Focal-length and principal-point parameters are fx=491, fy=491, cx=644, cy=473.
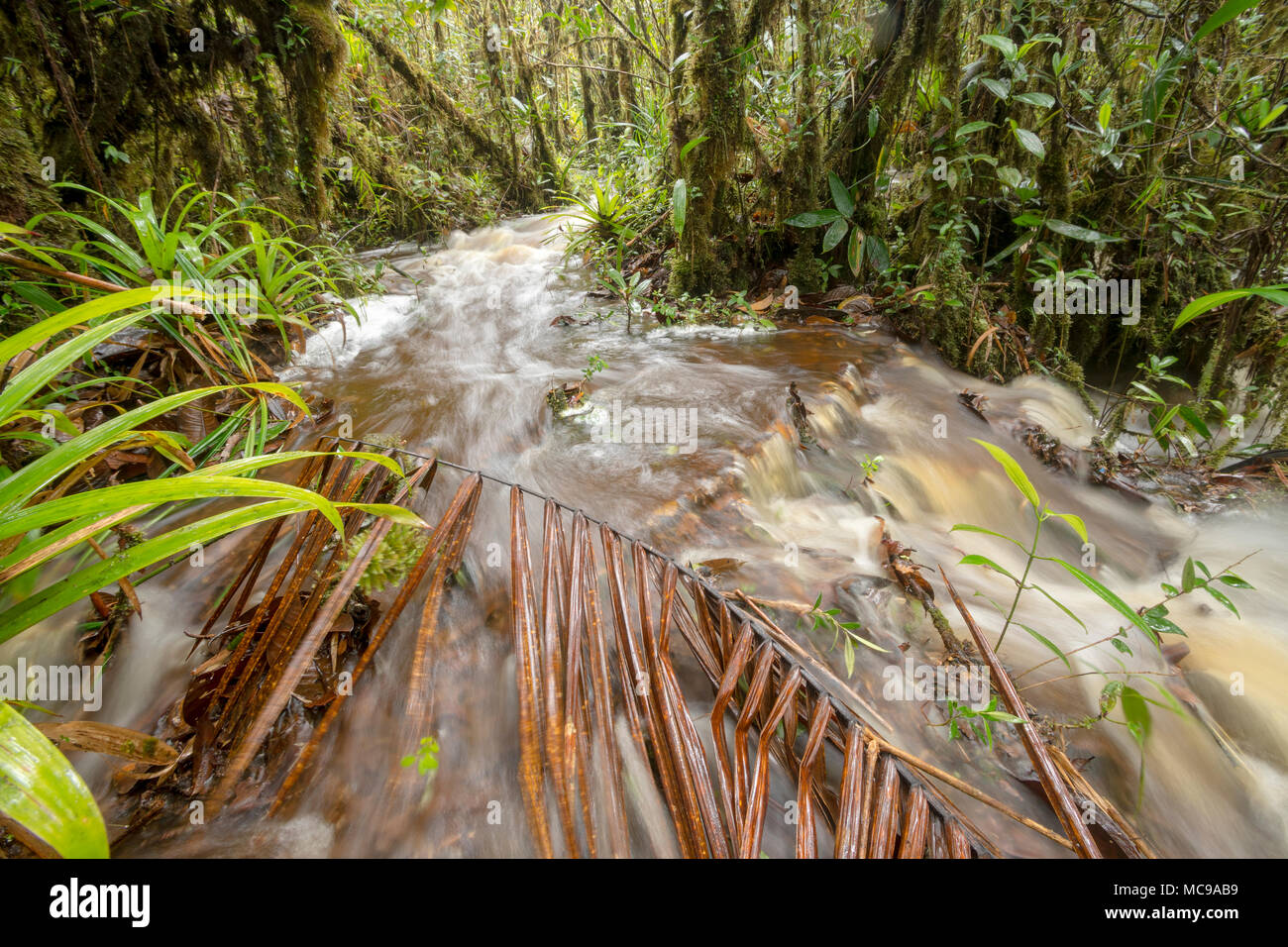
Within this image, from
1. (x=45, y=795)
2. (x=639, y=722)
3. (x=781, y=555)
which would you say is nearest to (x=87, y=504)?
(x=45, y=795)

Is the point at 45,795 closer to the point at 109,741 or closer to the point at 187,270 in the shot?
the point at 109,741

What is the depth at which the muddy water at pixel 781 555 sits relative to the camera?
46.5 inches

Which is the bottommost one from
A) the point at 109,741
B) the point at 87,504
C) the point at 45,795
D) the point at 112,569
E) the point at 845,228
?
the point at 109,741

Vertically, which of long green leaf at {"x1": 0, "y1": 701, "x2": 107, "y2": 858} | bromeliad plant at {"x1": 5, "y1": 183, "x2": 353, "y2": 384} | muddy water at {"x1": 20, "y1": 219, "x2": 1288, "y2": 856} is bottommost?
muddy water at {"x1": 20, "y1": 219, "x2": 1288, "y2": 856}

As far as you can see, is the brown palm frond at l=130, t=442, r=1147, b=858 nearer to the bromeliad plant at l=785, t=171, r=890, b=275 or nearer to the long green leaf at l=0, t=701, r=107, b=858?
the long green leaf at l=0, t=701, r=107, b=858

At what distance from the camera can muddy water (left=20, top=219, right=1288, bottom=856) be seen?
3.87 ft

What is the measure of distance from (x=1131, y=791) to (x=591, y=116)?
39.5ft

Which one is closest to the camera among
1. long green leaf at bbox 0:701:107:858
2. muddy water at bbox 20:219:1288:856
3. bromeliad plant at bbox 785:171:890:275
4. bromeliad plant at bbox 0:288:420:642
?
long green leaf at bbox 0:701:107:858

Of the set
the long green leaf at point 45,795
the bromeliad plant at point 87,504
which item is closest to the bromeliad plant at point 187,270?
the bromeliad plant at point 87,504

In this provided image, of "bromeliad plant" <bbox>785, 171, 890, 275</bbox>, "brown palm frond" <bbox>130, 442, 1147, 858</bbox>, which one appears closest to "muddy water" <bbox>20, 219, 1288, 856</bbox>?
"brown palm frond" <bbox>130, 442, 1147, 858</bbox>

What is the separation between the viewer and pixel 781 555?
76.3 inches

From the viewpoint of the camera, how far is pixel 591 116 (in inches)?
392
